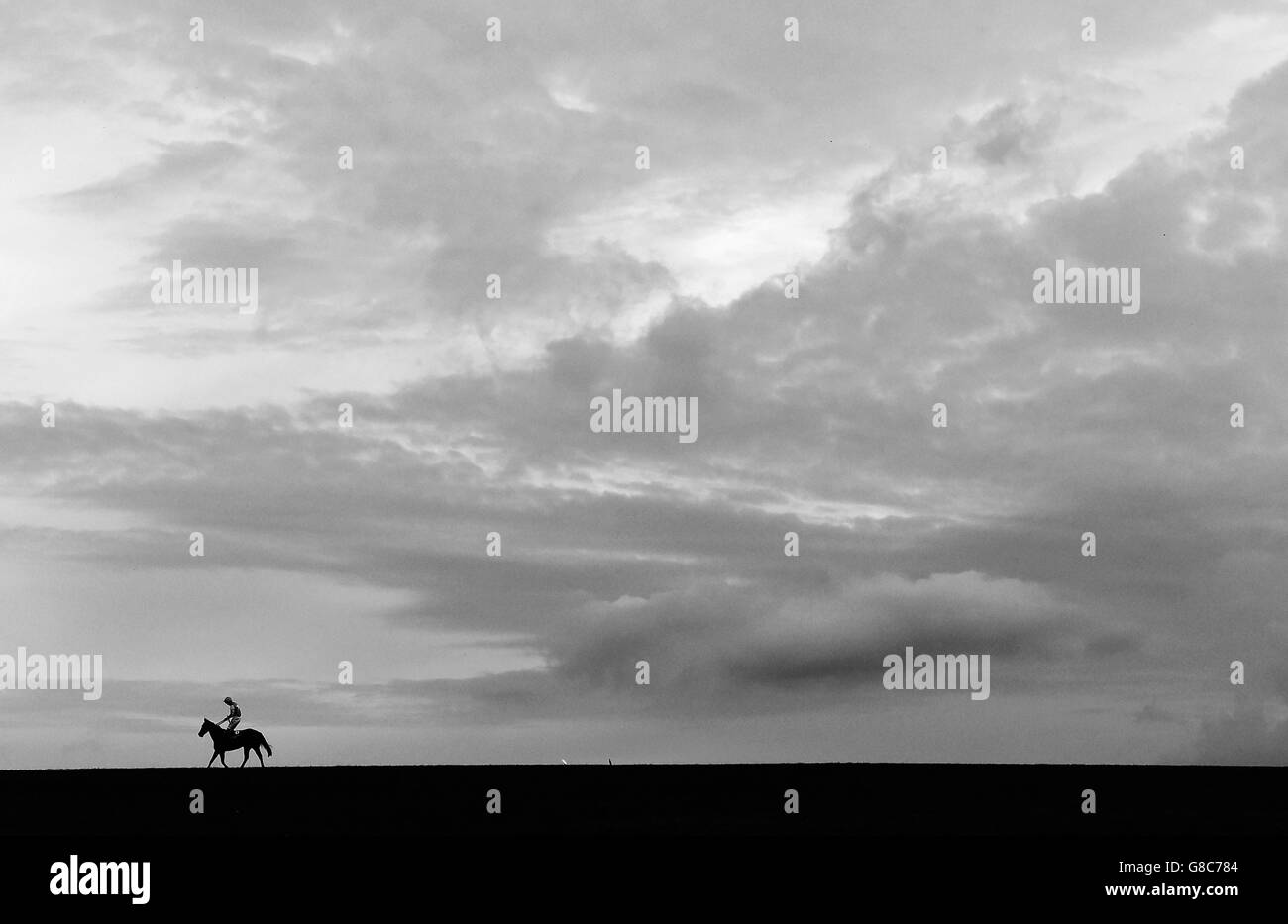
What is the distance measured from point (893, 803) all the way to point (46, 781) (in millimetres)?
46808

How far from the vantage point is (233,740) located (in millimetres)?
55719

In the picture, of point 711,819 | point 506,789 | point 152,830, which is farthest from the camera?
point 506,789

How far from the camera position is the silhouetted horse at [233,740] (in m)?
55.4

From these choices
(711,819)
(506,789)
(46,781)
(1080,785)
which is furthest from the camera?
(46,781)

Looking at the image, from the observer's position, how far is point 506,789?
67.0 meters

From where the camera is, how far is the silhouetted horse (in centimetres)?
5538
